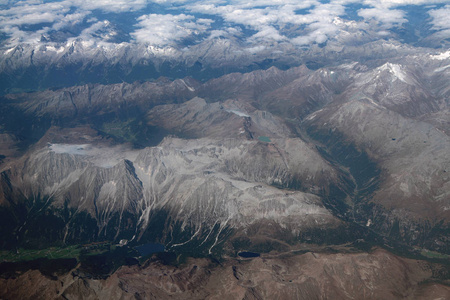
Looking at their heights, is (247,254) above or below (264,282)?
below

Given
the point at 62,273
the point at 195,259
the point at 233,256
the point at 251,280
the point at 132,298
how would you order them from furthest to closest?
the point at 233,256
the point at 195,259
the point at 62,273
the point at 251,280
the point at 132,298

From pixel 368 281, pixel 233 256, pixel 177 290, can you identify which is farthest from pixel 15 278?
pixel 368 281

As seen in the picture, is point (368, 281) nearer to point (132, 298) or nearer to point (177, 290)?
point (177, 290)

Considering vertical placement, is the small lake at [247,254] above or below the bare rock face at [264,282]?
below

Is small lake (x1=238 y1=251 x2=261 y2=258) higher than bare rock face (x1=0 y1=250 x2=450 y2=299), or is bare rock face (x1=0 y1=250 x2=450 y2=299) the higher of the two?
bare rock face (x1=0 y1=250 x2=450 y2=299)

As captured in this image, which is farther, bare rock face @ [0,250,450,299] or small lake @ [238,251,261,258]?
small lake @ [238,251,261,258]

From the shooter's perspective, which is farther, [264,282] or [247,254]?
[247,254]

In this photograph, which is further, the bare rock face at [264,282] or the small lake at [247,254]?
the small lake at [247,254]

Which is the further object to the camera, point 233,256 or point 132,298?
point 233,256
